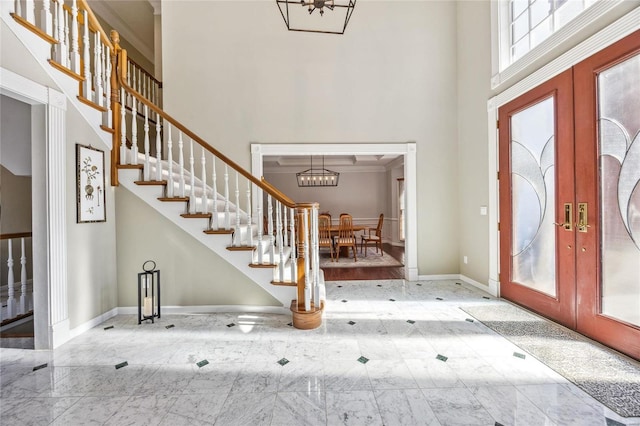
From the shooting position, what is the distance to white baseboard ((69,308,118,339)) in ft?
8.43

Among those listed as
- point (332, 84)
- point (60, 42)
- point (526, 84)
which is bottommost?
point (526, 84)

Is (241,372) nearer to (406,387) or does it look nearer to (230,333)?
(230,333)

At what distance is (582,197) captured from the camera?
97.2 inches

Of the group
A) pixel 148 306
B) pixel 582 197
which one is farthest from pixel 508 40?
pixel 148 306

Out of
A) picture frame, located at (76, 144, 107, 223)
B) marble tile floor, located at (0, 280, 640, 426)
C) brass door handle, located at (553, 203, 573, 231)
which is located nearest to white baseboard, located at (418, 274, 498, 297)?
marble tile floor, located at (0, 280, 640, 426)

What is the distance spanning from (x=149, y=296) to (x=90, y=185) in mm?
1353

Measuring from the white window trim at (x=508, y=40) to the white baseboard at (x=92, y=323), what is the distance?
546cm

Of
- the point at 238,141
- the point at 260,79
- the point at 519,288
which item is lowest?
the point at 519,288

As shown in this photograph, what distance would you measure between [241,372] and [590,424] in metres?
2.12

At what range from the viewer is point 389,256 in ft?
22.1

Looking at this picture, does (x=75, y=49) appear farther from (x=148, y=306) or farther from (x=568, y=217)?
(x=568, y=217)

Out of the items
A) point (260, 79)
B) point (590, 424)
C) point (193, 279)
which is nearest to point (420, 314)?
point (590, 424)

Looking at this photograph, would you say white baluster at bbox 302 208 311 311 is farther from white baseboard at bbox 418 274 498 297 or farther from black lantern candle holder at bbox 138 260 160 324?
white baseboard at bbox 418 274 498 297

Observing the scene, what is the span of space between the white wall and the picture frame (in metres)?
1.57
